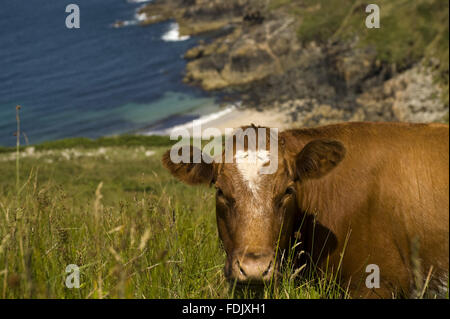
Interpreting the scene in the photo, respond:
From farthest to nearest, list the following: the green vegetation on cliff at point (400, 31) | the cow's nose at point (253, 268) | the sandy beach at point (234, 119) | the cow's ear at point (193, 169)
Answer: the green vegetation on cliff at point (400, 31), the sandy beach at point (234, 119), the cow's ear at point (193, 169), the cow's nose at point (253, 268)

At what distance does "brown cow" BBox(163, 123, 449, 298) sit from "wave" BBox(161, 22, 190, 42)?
300ft

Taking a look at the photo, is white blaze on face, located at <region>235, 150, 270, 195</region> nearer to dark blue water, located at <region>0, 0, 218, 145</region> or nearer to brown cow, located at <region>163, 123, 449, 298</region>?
brown cow, located at <region>163, 123, 449, 298</region>

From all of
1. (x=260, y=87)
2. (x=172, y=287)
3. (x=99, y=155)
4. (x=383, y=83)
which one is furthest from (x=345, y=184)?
(x=260, y=87)

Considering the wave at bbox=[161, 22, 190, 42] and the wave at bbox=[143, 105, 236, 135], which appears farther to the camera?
the wave at bbox=[161, 22, 190, 42]

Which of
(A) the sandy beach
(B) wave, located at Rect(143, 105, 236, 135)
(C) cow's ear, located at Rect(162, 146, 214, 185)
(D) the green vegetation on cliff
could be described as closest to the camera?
(C) cow's ear, located at Rect(162, 146, 214, 185)

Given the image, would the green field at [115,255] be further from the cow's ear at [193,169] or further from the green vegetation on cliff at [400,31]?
the green vegetation on cliff at [400,31]

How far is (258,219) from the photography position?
470 cm

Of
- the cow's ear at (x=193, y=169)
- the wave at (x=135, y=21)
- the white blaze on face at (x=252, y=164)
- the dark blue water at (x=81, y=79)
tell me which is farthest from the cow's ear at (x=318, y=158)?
the wave at (x=135, y=21)

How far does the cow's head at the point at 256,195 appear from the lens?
443 centimetres

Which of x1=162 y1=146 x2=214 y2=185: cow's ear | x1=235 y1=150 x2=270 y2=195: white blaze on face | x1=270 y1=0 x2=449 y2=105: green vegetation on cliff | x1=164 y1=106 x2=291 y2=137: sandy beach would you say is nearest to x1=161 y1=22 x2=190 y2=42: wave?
x1=270 y1=0 x2=449 y2=105: green vegetation on cliff

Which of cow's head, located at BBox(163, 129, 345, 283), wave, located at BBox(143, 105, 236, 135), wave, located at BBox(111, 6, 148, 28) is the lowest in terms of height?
cow's head, located at BBox(163, 129, 345, 283)

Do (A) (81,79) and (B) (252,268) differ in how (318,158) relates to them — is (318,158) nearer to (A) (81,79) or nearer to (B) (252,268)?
(B) (252,268)

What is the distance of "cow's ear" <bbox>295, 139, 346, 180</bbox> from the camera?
5.27m

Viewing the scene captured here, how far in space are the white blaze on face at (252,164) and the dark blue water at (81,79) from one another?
52.1m
